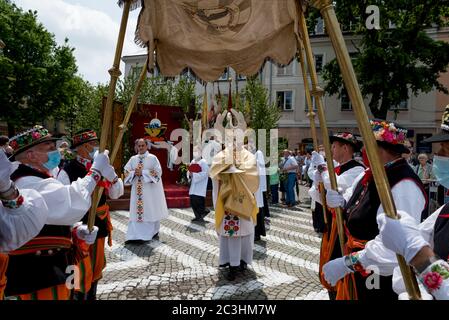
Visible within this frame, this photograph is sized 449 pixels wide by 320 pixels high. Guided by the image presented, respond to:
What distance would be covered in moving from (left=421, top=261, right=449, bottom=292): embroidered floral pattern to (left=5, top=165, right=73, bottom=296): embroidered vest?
2.34 m

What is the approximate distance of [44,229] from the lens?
8.48 ft

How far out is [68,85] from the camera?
81.3 feet

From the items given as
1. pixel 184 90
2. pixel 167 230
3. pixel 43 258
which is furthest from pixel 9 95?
pixel 43 258

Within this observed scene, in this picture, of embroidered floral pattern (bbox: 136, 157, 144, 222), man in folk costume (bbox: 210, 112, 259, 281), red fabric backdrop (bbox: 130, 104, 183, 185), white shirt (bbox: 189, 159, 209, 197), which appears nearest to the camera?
man in folk costume (bbox: 210, 112, 259, 281)

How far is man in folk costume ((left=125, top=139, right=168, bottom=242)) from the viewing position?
7078 mm

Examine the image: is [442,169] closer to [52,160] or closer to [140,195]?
→ [52,160]

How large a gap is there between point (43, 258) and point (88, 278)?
45.9 inches

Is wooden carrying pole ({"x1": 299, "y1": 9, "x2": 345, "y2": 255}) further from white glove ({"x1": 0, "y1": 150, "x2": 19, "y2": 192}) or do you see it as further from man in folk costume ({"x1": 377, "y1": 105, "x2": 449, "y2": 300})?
white glove ({"x1": 0, "y1": 150, "x2": 19, "y2": 192})

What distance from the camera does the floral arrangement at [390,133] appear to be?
2.59 m

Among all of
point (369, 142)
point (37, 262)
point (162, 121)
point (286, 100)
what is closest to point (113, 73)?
point (37, 262)

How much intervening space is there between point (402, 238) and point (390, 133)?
1.12 meters

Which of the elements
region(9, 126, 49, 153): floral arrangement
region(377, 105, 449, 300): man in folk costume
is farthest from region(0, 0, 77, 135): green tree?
region(377, 105, 449, 300): man in folk costume
